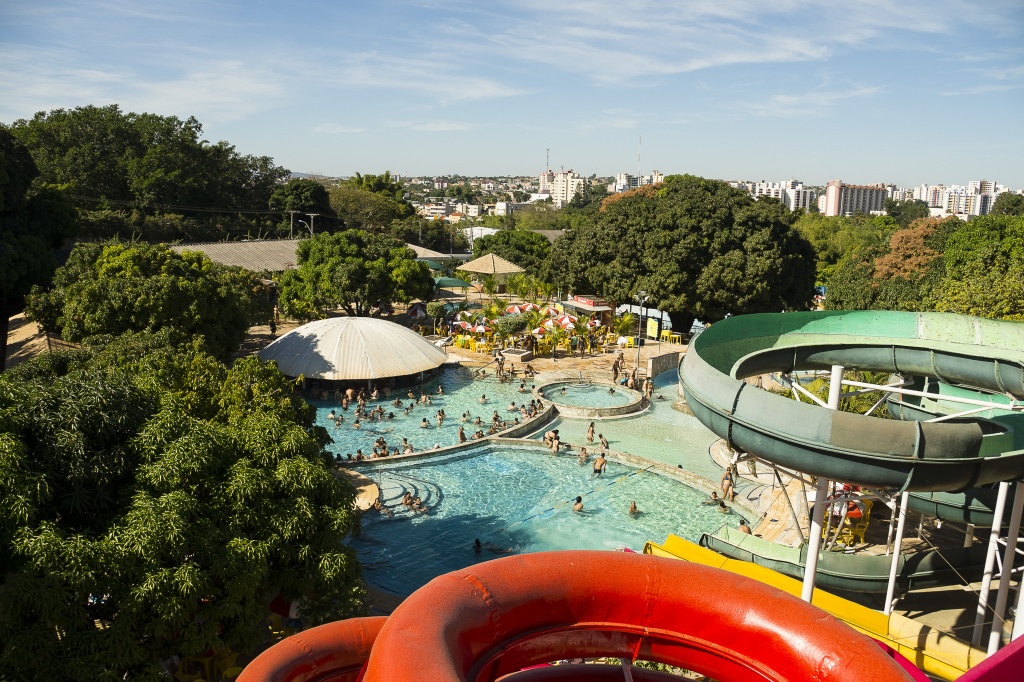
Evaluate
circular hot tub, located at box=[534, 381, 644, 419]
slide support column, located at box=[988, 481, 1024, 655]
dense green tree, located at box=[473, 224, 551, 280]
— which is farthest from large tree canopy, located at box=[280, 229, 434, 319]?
slide support column, located at box=[988, 481, 1024, 655]

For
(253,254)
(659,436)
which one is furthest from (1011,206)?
(253,254)

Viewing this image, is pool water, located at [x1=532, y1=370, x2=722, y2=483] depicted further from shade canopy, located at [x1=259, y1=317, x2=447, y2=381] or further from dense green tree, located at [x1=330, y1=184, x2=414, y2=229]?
dense green tree, located at [x1=330, y1=184, x2=414, y2=229]

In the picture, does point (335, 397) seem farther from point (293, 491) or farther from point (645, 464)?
point (293, 491)

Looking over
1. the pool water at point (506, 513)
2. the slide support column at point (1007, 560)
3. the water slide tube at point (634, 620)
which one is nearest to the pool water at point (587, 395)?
the pool water at point (506, 513)

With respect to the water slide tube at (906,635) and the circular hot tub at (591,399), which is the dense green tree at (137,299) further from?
the water slide tube at (906,635)

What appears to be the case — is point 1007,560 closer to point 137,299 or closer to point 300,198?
point 137,299
